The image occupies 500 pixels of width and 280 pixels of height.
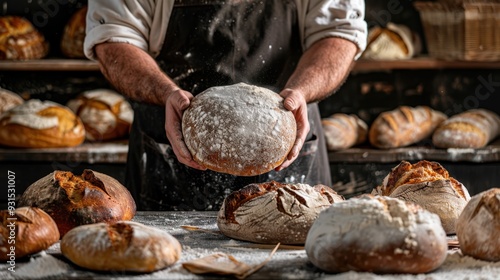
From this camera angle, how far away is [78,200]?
1774 mm

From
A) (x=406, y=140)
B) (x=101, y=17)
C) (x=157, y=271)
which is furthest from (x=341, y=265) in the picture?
(x=406, y=140)

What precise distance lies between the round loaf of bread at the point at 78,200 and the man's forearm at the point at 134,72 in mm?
462

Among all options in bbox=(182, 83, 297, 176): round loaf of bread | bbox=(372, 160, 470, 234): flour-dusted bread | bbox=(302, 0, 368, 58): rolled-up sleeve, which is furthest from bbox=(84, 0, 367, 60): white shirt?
bbox=(372, 160, 470, 234): flour-dusted bread

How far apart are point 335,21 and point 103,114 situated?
1.73 meters

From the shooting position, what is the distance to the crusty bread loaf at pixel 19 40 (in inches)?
154

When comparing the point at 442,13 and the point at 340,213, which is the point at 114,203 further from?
the point at 442,13

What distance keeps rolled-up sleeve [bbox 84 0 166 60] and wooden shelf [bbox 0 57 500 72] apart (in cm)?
131

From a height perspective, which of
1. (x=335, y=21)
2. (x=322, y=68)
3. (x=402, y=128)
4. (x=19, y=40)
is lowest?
(x=402, y=128)

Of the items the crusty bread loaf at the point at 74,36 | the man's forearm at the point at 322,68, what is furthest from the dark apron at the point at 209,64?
the crusty bread loaf at the point at 74,36

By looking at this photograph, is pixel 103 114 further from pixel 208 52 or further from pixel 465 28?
pixel 465 28

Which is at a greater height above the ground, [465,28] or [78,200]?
[78,200]

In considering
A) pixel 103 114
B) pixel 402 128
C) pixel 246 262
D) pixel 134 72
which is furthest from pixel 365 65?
pixel 246 262

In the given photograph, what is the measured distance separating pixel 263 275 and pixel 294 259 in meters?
0.14

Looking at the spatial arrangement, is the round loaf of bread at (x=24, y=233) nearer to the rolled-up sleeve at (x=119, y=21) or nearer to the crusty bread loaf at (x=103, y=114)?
the rolled-up sleeve at (x=119, y=21)
